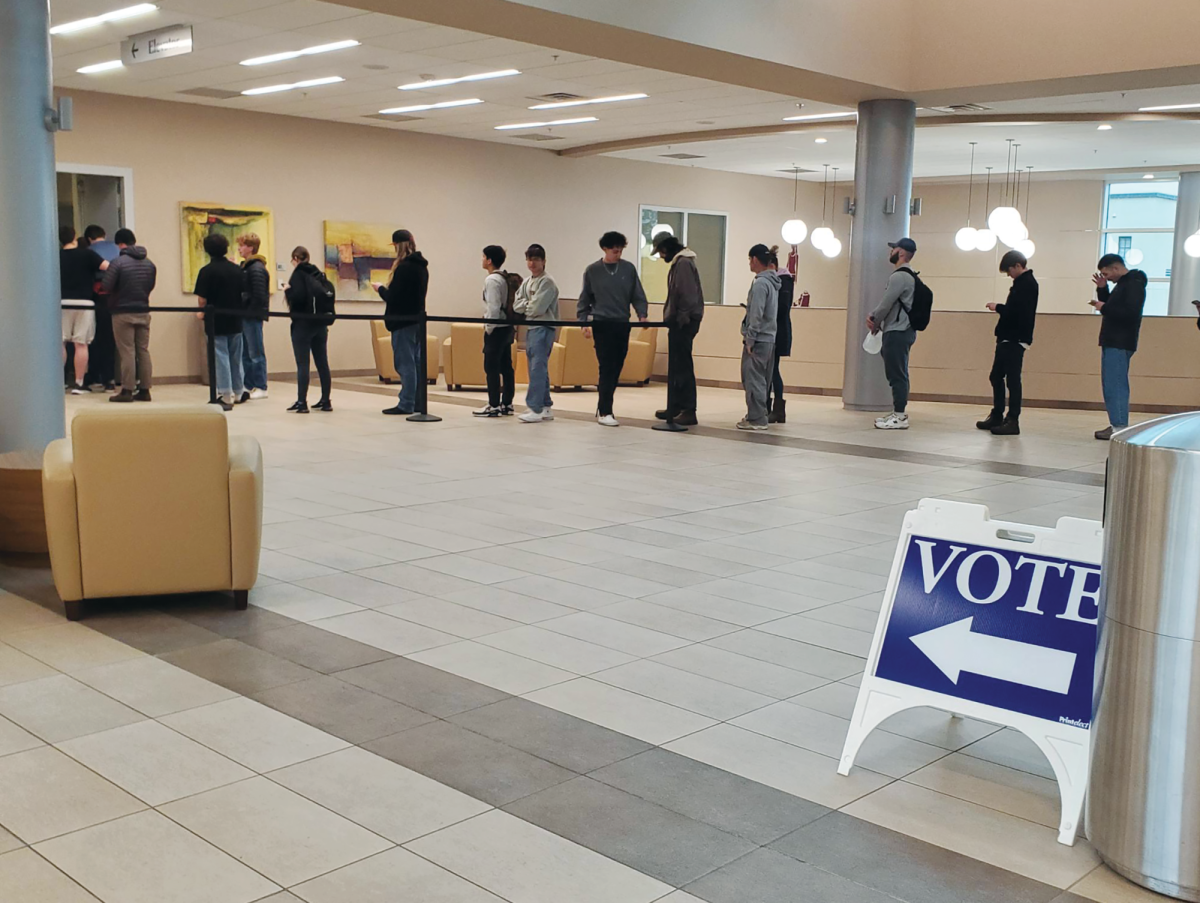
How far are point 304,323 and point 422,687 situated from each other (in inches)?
323

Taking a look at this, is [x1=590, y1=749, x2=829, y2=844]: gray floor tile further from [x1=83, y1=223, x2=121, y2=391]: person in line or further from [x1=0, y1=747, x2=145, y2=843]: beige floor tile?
[x1=83, y1=223, x2=121, y2=391]: person in line

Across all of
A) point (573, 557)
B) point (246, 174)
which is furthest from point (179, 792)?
point (246, 174)

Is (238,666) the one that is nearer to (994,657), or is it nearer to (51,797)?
(51,797)

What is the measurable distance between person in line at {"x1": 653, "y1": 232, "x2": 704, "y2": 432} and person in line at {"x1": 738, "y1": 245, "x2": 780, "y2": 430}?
0.45 metres

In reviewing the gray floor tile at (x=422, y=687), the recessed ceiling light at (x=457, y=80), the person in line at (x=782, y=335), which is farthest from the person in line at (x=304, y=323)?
the gray floor tile at (x=422, y=687)

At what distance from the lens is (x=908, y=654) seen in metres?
3.16

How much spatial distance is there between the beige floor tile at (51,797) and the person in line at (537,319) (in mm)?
7868

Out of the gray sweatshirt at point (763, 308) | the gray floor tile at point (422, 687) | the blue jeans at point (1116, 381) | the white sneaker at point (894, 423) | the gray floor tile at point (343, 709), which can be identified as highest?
the gray sweatshirt at point (763, 308)

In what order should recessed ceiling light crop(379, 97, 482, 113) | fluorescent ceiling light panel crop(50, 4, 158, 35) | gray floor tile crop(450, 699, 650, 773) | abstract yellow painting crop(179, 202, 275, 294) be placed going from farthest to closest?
abstract yellow painting crop(179, 202, 275, 294) < recessed ceiling light crop(379, 97, 482, 113) < fluorescent ceiling light panel crop(50, 4, 158, 35) < gray floor tile crop(450, 699, 650, 773)

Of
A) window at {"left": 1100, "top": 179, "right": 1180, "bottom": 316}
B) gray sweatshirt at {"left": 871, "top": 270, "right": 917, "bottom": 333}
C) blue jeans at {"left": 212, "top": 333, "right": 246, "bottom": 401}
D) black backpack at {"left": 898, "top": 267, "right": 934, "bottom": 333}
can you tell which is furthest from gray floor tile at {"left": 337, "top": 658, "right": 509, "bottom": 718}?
window at {"left": 1100, "top": 179, "right": 1180, "bottom": 316}

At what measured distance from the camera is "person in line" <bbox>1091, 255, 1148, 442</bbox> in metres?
10.2

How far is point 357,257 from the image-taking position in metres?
16.4

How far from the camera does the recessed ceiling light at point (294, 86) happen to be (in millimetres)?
12664

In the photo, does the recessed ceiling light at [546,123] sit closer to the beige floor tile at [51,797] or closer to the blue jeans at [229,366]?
the blue jeans at [229,366]
